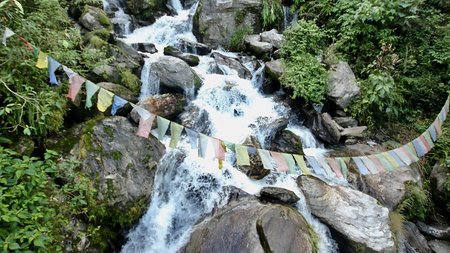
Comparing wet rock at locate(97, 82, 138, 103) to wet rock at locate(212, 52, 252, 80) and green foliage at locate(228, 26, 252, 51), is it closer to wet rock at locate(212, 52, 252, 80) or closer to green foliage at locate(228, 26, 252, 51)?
wet rock at locate(212, 52, 252, 80)

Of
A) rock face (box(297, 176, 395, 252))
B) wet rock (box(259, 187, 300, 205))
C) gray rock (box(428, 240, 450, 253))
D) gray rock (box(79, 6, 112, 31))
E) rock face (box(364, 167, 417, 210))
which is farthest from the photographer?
gray rock (box(79, 6, 112, 31))

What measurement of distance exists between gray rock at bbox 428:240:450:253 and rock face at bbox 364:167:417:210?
0.93 m

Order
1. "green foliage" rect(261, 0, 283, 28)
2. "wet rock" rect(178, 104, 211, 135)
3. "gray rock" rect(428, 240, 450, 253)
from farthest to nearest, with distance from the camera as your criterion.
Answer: "green foliage" rect(261, 0, 283, 28)
"wet rock" rect(178, 104, 211, 135)
"gray rock" rect(428, 240, 450, 253)

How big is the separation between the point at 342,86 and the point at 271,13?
4.59 meters

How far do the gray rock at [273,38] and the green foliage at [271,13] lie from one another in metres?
0.54

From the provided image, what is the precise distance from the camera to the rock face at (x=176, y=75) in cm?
802

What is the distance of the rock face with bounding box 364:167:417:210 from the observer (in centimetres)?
652

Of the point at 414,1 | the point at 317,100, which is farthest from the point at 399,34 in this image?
the point at 317,100

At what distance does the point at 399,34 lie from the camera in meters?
9.53

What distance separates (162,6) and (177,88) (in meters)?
6.15

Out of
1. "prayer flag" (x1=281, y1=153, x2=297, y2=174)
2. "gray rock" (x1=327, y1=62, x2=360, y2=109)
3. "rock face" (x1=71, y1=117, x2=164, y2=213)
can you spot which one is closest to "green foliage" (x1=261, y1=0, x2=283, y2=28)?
"gray rock" (x1=327, y1=62, x2=360, y2=109)

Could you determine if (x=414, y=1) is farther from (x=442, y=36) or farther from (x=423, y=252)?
(x=423, y=252)

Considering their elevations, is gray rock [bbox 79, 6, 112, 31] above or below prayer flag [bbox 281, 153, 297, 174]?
above

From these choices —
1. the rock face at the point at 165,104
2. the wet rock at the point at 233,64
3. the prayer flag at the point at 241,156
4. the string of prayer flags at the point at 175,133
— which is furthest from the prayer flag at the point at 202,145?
the wet rock at the point at 233,64
